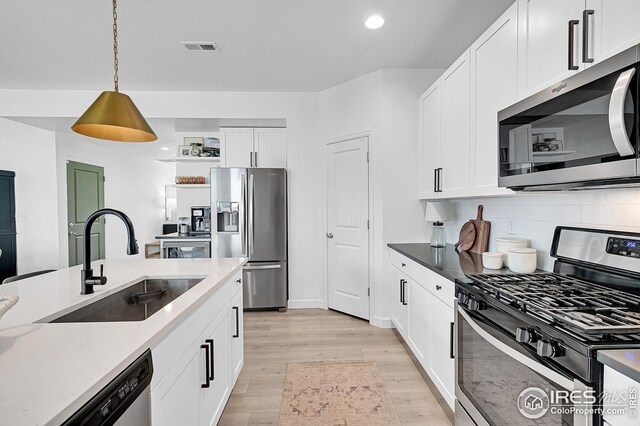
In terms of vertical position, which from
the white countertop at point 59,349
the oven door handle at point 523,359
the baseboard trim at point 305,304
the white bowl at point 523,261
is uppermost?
the white bowl at point 523,261

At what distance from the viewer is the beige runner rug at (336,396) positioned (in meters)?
2.00

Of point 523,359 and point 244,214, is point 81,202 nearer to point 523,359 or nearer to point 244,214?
point 244,214

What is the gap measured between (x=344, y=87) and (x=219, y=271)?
270 cm

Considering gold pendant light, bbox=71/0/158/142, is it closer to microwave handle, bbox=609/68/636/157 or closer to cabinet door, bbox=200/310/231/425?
cabinet door, bbox=200/310/231/425

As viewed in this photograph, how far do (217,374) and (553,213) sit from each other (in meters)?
2.07

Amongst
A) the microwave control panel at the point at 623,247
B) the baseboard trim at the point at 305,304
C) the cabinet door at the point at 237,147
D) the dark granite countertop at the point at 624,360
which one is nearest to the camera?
the dark granite countertop at the point at 624,360

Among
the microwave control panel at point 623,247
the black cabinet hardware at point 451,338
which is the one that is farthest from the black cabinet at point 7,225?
the microwave control panel at point 623,247

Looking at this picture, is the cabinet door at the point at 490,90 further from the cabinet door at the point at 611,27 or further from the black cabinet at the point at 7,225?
the black cabinet at the point at 7,225

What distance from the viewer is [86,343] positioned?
0.96 m

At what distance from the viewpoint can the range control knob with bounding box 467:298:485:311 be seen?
1494 mm

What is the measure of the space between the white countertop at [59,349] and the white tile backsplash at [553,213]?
1901mm

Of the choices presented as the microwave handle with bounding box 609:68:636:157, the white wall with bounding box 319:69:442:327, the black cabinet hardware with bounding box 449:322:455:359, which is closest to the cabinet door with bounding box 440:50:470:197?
the white wall with bounding box 319:69:442:327

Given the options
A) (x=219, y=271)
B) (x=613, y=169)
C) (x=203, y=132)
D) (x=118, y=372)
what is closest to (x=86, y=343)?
(x=118, y=372)

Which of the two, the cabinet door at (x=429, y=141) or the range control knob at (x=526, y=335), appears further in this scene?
the cabinet door at (x=429, y=141)
